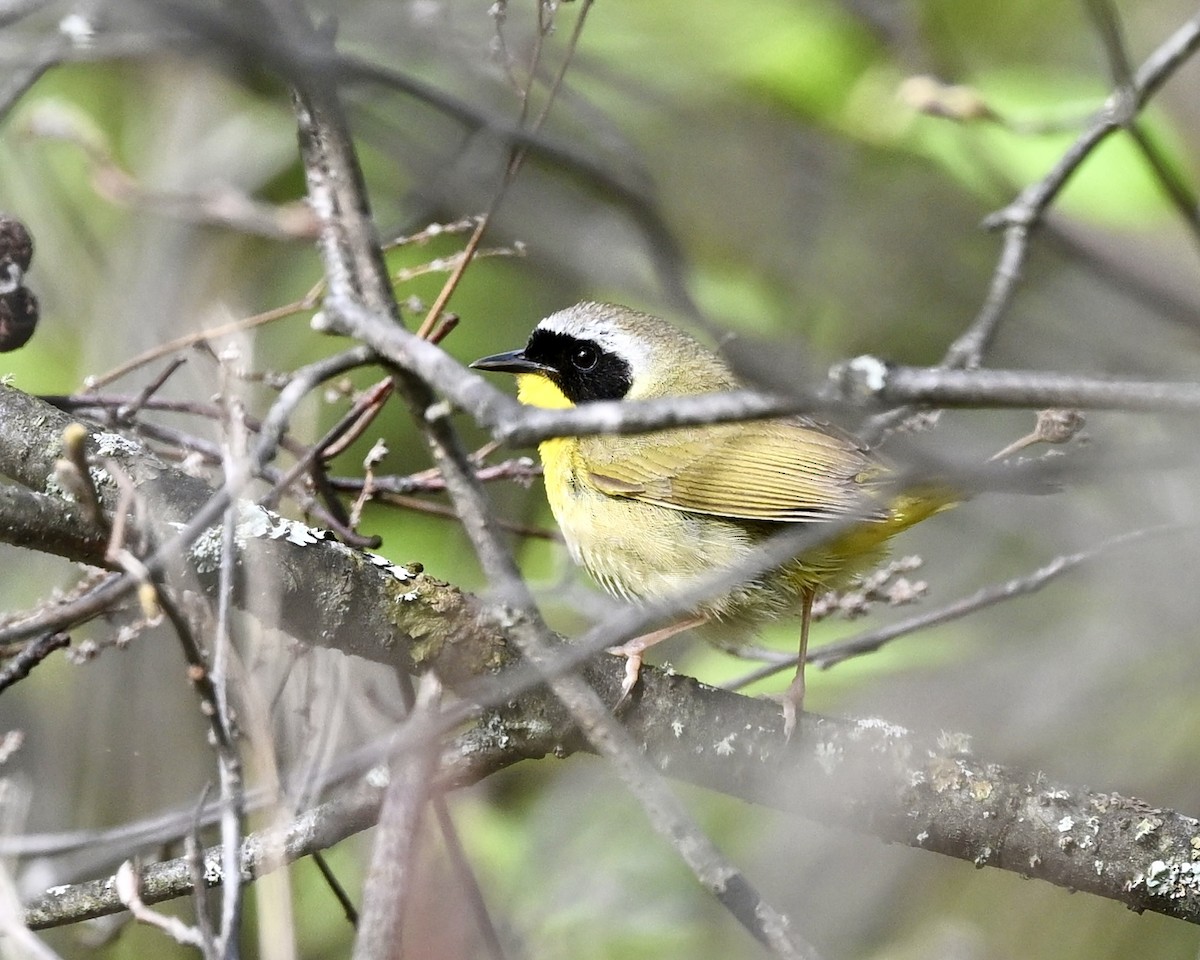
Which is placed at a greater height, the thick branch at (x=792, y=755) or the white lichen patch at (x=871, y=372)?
the white lichen patch at (x=871, y=372)

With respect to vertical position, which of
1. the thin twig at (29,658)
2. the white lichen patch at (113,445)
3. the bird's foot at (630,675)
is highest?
the white lichen patch at (113,445)

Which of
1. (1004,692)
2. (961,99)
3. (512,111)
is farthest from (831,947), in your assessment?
(512,111)

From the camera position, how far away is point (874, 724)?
266 cm

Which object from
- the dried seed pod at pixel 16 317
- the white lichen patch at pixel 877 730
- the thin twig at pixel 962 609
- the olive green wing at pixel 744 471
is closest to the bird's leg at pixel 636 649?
the thin twig at pixel 962 609

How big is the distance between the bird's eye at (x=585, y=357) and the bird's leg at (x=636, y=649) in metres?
0.86

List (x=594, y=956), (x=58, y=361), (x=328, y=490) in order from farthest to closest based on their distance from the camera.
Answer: (x=58, y=361), (x=594, y=956), (x=328, y=490)

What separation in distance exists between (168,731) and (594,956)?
52.6 inches

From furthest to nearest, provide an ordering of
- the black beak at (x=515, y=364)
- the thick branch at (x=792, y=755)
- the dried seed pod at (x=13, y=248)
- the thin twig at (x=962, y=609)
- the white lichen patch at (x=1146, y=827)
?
the black beak at (x=515, y=364)
the thin twig at (x=962, y=609)
the white lichen patch at (x=1146, y=827)
the dried seed pod at (x=13, y=248)
the thick branch at (x=792, y=755)

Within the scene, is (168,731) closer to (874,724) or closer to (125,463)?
(125,463)

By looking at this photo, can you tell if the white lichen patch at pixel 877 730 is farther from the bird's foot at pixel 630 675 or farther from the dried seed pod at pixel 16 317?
the dried seed pod at pixel 16 317

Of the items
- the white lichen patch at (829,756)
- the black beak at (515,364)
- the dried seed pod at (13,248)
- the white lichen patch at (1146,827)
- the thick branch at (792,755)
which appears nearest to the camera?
the thick branch at (792,755)

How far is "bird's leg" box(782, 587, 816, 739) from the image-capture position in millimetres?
2658

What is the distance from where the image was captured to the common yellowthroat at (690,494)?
3158 millimetres

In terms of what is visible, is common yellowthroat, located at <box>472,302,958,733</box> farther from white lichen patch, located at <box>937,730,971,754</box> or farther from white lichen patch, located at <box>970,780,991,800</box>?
white lichen patch, located at <box>970,780,991,800</box>
